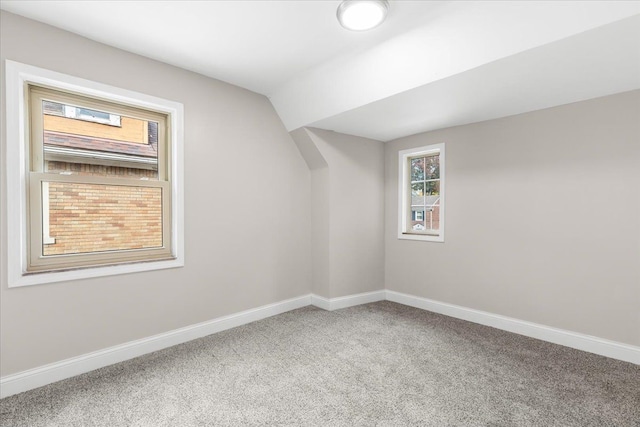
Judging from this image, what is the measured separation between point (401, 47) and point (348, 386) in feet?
8.11

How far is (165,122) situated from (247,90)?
94 cm

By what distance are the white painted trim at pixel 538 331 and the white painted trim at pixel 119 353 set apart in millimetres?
1911

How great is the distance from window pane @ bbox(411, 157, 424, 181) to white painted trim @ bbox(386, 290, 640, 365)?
1534mm

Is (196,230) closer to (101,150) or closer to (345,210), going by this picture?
(101,150)

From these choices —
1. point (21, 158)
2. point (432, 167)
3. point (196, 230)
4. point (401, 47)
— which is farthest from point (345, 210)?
point (21, 158)

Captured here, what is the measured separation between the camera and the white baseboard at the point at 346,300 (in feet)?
12.4

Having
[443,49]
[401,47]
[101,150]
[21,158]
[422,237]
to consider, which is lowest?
[422,237]

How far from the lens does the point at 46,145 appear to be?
2297 mm

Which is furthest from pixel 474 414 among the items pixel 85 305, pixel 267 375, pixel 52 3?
pixel 52 3

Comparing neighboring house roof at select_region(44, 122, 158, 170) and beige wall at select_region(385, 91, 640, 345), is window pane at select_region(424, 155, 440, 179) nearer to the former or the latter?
beige wall at select_region(385, 91, 640, 345)

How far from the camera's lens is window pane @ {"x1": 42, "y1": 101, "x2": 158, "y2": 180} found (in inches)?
92.0

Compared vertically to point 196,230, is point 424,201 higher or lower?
higher

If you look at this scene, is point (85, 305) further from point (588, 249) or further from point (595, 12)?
point (588, 249)

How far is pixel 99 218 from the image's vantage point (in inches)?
99.7
